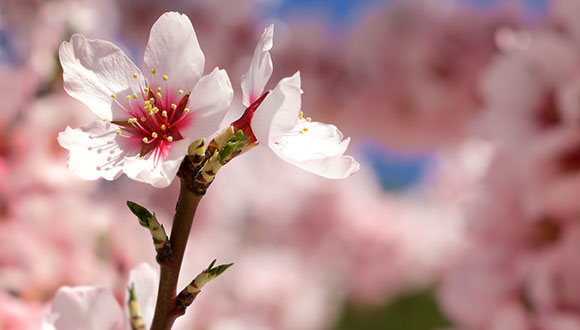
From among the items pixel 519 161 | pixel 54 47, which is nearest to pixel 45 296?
pixel 54 47

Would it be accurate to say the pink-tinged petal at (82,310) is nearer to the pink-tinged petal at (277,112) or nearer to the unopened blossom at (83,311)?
the unopened blossom at (83,311)

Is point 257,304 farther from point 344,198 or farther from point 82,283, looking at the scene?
point 82,283

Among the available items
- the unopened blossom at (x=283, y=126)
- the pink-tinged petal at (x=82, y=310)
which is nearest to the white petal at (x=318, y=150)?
the unopened blossom at (x=283, y=126)

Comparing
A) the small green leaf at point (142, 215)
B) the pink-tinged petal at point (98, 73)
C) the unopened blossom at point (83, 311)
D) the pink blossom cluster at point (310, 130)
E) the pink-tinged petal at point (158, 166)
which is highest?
the pink blossom cluster at point (310, 130)

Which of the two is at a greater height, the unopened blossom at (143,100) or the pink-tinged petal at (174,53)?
the pink-tinged petal at (174,53)

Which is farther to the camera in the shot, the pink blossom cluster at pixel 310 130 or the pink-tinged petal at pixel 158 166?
the pink blossom cluster at pixel 310 130

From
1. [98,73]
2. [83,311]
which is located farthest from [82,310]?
[98,73]

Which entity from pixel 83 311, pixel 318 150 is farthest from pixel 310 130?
pixel 83 311

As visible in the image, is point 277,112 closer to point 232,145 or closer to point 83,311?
point 232,145
